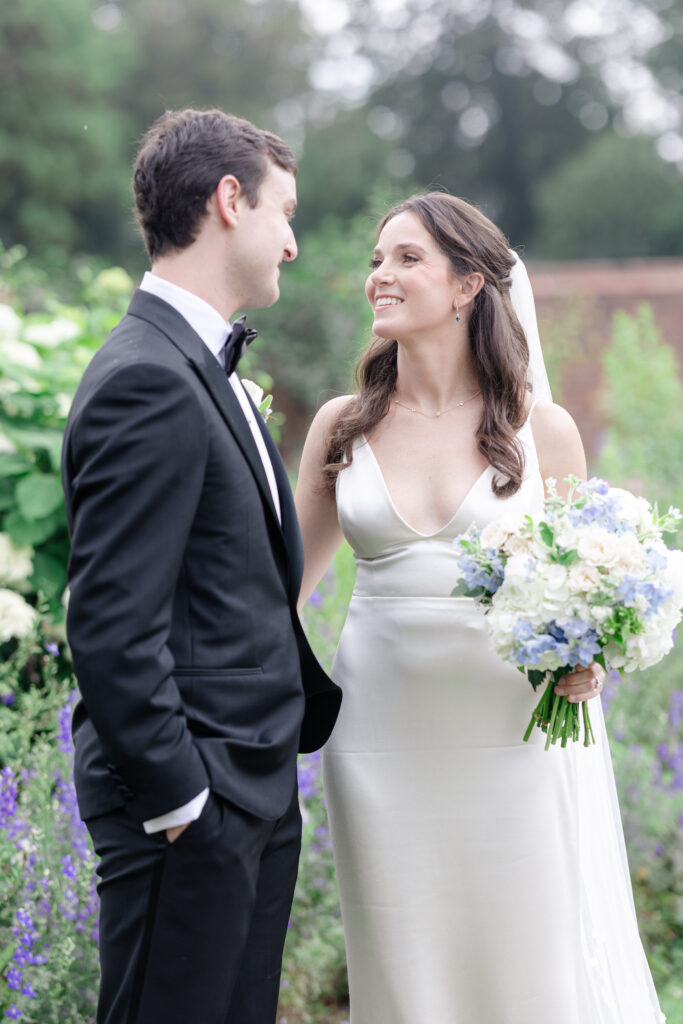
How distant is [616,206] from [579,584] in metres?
30.5

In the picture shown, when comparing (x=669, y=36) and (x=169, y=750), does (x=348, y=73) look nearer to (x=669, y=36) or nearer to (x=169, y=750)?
(x=669, y=36)

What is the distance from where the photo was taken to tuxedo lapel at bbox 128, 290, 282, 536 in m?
2.16

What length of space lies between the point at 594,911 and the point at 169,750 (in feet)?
5.18

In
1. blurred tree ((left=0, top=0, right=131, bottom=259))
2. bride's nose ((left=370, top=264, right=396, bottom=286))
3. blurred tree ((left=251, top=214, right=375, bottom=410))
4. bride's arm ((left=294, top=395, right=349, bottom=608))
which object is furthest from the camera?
blurred tree ((left=0, top=0, right=131, bottom=259))

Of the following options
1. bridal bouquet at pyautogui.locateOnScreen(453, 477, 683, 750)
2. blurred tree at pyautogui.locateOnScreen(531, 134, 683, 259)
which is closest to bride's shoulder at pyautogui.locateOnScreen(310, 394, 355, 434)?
bridal bouquet at pyautogui.locateOnScreen(453, 477, 683, 750)

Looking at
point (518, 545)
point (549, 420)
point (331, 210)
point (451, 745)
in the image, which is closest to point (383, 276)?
point (549, 420)

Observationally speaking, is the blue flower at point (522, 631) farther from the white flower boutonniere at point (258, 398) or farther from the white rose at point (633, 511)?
the white flower boutonniere at point (258, 398)

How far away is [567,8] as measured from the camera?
3512 centimetres

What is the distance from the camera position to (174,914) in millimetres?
2098

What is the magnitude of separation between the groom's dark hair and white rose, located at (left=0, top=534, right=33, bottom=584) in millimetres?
2005

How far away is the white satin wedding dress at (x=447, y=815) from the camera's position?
284 cm

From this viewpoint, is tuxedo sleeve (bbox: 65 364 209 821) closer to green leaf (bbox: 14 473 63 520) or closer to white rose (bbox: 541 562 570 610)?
white rose (bbox: 541 562 570 610)

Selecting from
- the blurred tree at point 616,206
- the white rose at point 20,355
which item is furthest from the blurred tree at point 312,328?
the blurred tree at point 616,206

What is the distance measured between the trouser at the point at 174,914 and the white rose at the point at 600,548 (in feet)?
2.87
